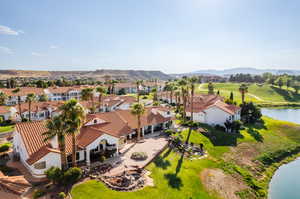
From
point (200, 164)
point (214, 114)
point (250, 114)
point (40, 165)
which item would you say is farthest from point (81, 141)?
point (250, 114)

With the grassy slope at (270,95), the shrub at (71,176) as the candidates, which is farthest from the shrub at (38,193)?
the grassy slope at (270,95)

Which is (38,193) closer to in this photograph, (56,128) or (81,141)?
(56,128)

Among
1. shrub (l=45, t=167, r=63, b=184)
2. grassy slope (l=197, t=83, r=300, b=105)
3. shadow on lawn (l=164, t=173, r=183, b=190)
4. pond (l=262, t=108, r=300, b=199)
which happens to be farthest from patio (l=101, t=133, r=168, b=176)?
grassy slope (l=197, t=83, r=300, b=105)

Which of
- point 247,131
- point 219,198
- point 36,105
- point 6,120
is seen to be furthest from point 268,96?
point 6,120

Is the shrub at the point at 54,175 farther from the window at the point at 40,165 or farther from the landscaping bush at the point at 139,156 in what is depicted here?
the landscaping bush at the point at 139,156

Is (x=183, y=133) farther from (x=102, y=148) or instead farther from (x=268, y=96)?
(x=268, y=96)

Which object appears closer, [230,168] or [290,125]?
[230,168]

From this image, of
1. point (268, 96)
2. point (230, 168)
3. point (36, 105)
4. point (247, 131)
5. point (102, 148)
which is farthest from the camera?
point (268, 96)

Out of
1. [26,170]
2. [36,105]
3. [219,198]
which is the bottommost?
[219,198]
